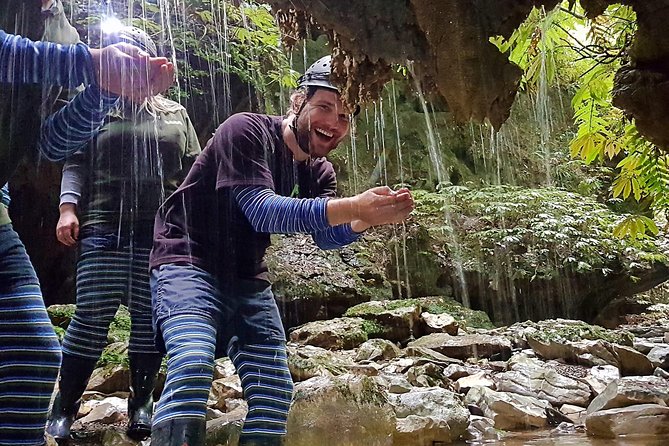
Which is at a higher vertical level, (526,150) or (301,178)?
(526,150)

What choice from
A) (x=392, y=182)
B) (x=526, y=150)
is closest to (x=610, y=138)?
(x=392, y=182)

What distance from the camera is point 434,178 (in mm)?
9039

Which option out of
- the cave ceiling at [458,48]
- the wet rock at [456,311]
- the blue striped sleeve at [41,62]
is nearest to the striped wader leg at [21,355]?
the blue striped sleeve at [41,62]

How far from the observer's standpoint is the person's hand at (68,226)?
252 centimetres

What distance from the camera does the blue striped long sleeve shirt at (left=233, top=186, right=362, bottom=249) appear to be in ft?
5.50

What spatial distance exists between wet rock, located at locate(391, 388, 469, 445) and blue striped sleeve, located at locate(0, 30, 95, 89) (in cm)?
244

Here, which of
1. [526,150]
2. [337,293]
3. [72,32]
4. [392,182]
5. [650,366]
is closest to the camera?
[72,32]

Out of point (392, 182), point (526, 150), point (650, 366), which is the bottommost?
point (650, 366)

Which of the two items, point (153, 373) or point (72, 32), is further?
point (72, 32)

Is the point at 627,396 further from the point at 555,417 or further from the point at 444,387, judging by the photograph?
the point at 444,387

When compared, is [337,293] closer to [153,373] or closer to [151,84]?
[153,373]

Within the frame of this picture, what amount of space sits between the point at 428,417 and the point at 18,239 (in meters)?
2.43

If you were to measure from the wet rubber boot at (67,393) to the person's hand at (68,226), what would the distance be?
0.53 meters

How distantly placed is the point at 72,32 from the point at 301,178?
1748 mm
